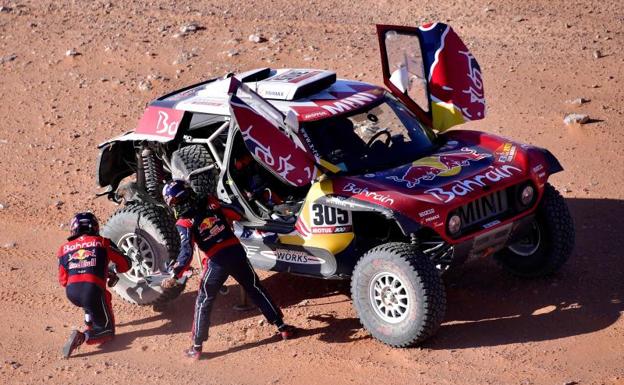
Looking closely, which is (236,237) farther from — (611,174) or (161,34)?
(161,34)

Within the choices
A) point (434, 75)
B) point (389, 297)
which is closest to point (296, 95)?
point (434, 75)

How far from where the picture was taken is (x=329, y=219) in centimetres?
922

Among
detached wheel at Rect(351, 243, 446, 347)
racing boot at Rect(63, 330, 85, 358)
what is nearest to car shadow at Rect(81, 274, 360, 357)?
racing boot at Rect(63, 330, 85, 358)

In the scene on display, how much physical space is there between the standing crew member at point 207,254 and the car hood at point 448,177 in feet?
3.36

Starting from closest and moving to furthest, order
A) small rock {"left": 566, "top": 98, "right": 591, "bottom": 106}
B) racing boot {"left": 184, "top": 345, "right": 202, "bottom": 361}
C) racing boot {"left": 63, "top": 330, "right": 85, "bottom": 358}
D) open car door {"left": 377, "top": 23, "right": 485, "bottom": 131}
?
racing boot {"left": 184, "top": 345, "right": 202, "bottom": 361}, racing boot {"left": 63, "top": 330, "right": 85, "bottom": 358}, open car door {"left": 377, "top": 23, "right": 485, "bottom": 131}, small rock {"left": 566, "top": 98, "right": 591, "bottom": 106}

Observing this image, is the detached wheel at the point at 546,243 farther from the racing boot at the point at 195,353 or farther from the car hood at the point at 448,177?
the racing boot at the point at 195,353

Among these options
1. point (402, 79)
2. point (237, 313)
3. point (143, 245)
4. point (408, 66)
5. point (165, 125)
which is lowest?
point (237, 313)

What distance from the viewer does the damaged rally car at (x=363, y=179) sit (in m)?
8.90

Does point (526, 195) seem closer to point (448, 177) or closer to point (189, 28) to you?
point (448, 177)

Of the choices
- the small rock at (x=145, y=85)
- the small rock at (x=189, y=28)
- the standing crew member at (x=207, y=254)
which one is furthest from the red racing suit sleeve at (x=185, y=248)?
the small rock at (x=189, y=28)

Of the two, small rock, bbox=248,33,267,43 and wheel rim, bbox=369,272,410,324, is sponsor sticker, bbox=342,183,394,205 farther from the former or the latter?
small rock, bbox=248,33,267,43

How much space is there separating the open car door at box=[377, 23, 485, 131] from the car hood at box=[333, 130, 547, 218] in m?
0.62

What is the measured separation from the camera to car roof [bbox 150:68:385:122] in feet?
32.4

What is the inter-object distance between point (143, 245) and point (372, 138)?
2450mm
